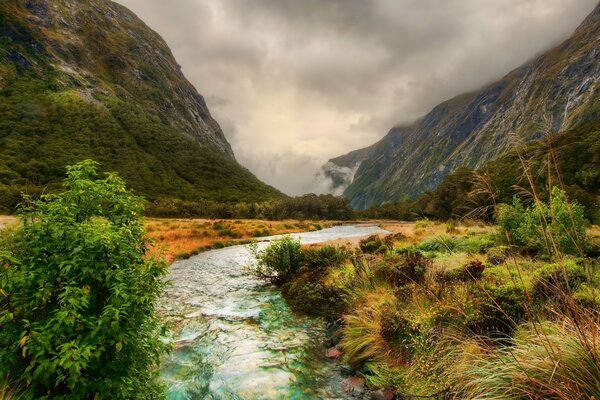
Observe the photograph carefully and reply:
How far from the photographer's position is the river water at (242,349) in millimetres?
7016

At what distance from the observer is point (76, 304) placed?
3613 mm

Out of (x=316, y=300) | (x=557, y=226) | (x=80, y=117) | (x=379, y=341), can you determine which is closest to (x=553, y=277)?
(x=379, y=341)

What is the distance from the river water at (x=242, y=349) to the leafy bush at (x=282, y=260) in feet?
2.83

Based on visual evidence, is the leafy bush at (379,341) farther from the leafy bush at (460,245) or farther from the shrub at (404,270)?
the leafy bush at (460,245)

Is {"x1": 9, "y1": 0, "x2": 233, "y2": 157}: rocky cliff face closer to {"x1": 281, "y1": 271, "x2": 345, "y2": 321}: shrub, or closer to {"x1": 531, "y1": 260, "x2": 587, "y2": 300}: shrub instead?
{"x1": 281, "y1": 271, "x2": 345, "y2": 321}: shrub

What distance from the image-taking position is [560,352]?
3.45 metres

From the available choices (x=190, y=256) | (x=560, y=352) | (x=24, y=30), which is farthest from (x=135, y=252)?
(x=24, y=30)

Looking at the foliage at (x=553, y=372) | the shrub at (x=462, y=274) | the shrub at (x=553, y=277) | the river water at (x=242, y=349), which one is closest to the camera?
the foliage at (x=553, y=372)

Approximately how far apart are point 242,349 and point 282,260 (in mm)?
7518

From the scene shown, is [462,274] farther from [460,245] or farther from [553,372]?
[460,245]

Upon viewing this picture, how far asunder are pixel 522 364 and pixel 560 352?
17.1 inches

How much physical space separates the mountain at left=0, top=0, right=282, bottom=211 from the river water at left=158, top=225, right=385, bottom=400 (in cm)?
5789

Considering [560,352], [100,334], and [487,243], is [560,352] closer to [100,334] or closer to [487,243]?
[100,334]

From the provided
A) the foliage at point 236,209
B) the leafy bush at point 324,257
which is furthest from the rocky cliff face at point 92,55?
the leafy bush at point 324,257
